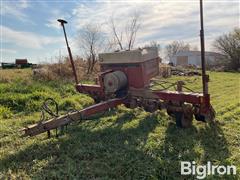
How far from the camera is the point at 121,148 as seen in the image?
12.7 feet

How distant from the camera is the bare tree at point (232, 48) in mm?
31742

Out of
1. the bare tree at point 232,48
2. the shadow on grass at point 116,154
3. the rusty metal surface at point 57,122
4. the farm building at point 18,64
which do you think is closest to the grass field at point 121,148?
the shadow on grass at point 116,154

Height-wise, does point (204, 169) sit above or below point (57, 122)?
below

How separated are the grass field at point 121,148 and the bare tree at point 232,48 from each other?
29.1 metres

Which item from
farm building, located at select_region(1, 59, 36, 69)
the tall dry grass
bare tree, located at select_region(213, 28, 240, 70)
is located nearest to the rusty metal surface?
the tall dry grass

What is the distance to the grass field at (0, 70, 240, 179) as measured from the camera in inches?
126

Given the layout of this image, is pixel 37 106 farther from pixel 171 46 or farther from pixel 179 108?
pixel 171 46

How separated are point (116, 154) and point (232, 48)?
3425cm

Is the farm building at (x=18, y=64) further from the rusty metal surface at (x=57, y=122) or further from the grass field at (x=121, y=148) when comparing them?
the rusty metal surface at (x=57, y=122)

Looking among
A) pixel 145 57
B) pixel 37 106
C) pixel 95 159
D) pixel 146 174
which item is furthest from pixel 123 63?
pixel 37 106

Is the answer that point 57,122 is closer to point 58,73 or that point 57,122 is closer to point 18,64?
point 58,73

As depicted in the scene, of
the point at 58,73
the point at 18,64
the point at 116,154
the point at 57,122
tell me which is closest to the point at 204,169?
the point at 116,154

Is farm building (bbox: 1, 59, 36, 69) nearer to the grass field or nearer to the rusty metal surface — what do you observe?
the grass field

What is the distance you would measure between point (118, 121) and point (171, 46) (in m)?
70.8
